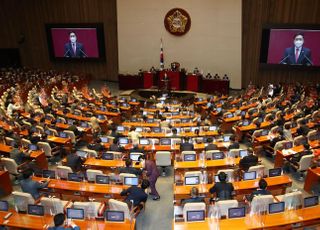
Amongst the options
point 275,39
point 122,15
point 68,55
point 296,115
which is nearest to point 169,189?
point 296,115

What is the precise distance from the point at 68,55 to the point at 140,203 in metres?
23.1

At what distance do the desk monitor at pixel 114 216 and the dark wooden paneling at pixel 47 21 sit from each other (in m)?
22.5

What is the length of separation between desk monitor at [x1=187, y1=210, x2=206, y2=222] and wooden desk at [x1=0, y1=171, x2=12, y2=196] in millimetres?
6657

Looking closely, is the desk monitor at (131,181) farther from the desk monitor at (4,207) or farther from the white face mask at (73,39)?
the white face mask at (73,39)

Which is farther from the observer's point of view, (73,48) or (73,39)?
(73,48)

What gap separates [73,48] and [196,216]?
24409mm

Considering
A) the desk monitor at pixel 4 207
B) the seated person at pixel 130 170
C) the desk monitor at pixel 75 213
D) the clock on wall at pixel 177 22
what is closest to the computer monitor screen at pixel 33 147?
the seated person at pixel 130 170

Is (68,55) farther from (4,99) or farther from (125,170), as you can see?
(125,170)

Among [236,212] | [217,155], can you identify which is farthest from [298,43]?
[236,212]

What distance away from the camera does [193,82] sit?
25.3 meters

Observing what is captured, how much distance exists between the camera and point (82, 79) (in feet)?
89.5

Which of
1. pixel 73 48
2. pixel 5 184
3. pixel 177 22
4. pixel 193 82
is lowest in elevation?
pixel 5 184

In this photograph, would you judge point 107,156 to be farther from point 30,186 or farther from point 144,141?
point 30,186

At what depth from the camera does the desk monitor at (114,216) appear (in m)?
7.69
